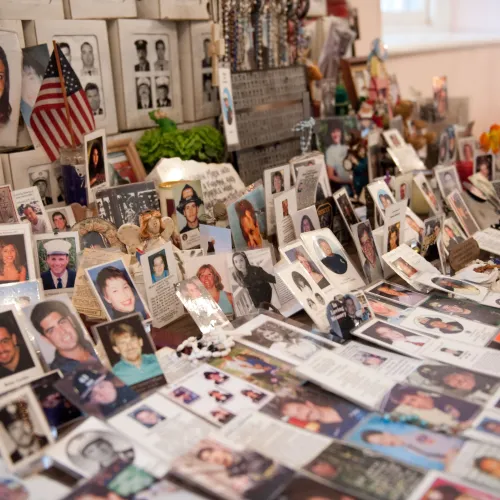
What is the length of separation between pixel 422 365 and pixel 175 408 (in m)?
0.49

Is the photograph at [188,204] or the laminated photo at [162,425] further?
the photograph at [188,204]

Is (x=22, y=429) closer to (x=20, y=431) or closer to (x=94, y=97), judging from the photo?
(x=20, y=431)

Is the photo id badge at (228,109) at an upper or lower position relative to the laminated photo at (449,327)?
upper

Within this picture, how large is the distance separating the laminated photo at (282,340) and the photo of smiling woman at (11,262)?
19.2 inches

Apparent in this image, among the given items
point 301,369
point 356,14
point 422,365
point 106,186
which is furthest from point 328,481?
point 356,14

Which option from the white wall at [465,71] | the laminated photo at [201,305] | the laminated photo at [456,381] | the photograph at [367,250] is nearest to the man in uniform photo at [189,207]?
the laminated photo at [201,305]

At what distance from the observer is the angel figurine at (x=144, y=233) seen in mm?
1488

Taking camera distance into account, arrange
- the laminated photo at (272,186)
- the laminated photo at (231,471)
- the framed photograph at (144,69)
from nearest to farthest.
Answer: the laminated photo at (231,471), the laminated photo at (272,186), the framed photograph at (144,69)

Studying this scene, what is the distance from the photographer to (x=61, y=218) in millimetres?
1633

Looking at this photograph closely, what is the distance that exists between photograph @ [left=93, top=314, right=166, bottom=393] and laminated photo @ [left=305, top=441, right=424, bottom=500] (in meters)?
0.35

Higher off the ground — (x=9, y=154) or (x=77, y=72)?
(x=77, y=72)

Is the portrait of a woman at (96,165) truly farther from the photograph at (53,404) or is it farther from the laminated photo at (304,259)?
the photograph at (53,404)

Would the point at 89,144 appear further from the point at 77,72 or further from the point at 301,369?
the point at 301,369

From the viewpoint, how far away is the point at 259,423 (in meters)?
1.05
